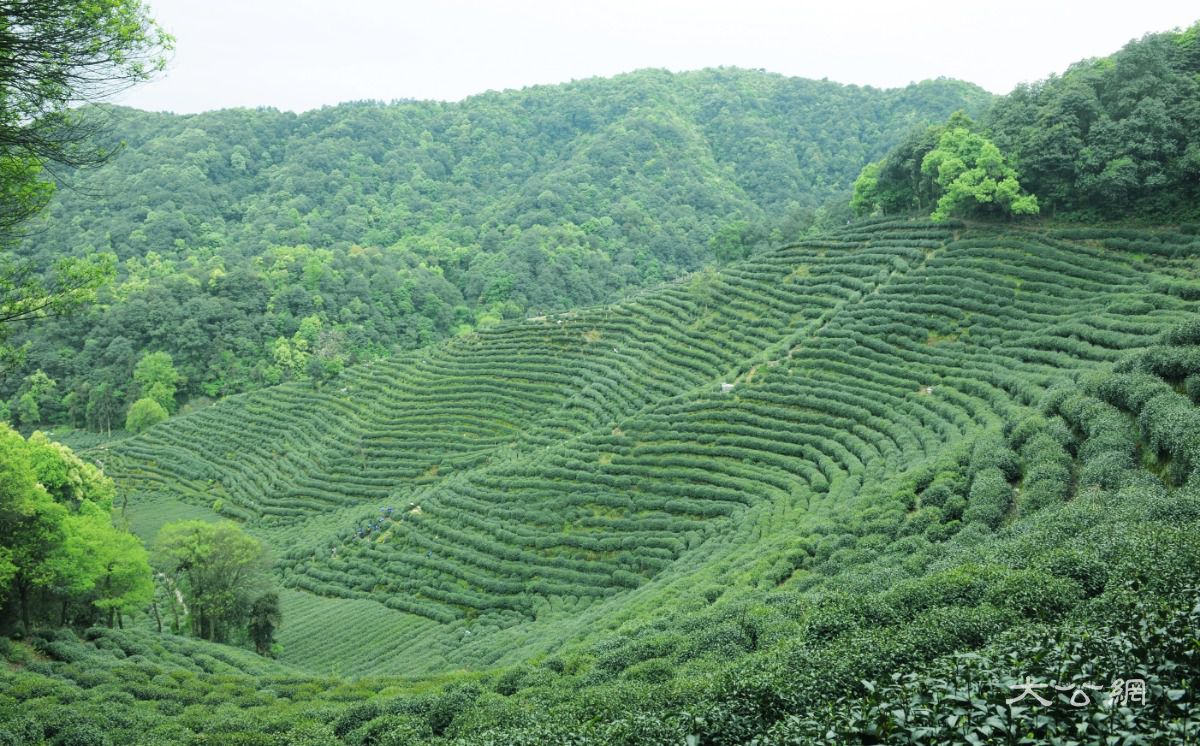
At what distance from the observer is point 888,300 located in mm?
40875

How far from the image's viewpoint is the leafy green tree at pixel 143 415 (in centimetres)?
7381

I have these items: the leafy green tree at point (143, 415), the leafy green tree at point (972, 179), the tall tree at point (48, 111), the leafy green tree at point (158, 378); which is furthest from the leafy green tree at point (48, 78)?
the leafy green tree at point (158, 378)

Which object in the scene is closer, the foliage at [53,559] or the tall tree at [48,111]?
the tall tree at [48,111]

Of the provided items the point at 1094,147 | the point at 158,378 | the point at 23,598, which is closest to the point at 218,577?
the point at 23,598

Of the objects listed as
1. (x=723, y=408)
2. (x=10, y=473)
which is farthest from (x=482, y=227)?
(x=10, y=473)

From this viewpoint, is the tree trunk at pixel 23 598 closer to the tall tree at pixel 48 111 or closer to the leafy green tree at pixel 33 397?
the tall tree at pixel 48 111

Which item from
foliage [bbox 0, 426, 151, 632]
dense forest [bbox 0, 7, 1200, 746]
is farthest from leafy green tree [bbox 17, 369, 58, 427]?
foliage [bbox 0, 426, 151, 632]

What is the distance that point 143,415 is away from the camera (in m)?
73.8

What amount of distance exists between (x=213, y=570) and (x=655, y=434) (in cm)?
1991

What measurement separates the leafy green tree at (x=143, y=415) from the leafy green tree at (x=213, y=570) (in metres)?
48.6

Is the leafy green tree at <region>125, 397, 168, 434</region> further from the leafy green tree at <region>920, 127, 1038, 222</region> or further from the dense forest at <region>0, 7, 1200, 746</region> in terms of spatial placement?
the leafy green tree at <region>920, 127, 1038, 222</region>

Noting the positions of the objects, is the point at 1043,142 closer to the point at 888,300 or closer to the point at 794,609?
the point at 888,300

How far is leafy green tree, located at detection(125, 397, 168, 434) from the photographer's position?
7381 cm

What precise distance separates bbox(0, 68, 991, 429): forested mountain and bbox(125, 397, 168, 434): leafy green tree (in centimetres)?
641
